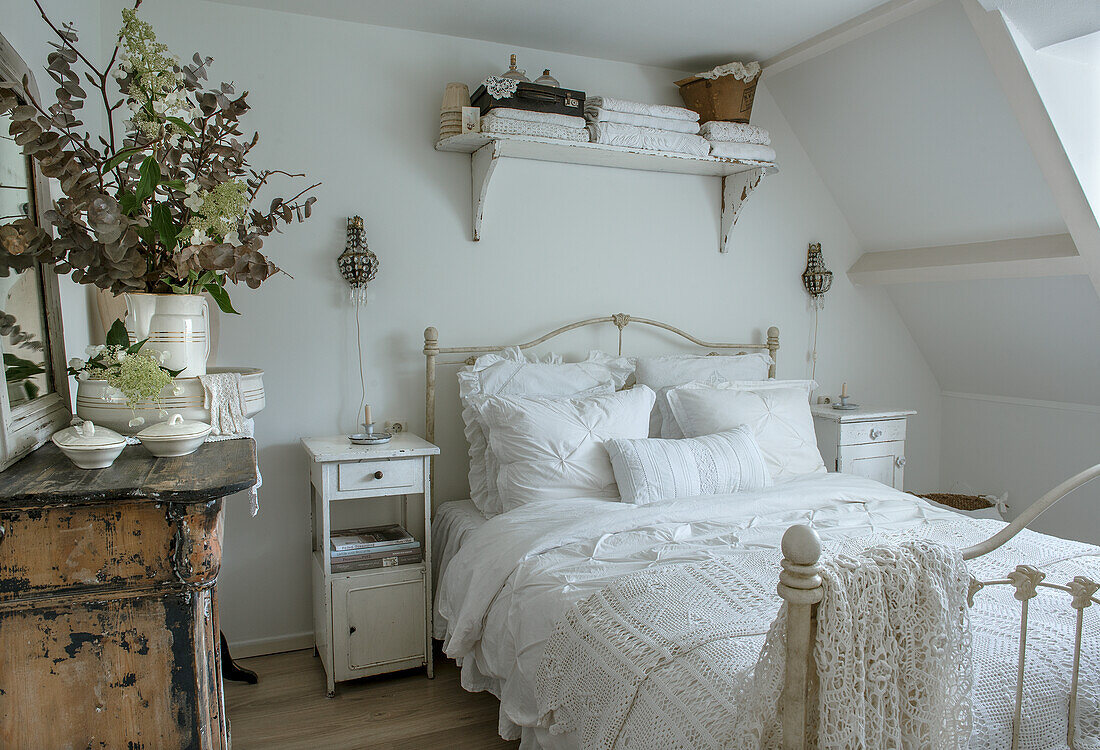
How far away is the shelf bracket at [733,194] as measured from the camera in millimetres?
3279

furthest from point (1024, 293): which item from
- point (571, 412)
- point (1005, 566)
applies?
point (571, 412)

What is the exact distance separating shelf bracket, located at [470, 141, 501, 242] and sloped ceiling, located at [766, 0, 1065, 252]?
1510mm

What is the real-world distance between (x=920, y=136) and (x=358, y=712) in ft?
10.2

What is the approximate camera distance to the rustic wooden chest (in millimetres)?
910

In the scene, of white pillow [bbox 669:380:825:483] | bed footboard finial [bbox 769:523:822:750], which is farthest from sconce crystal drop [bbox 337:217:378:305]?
bed footboard finial [bbox 769:523:822:750]

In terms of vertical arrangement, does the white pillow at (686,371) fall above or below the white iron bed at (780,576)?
above

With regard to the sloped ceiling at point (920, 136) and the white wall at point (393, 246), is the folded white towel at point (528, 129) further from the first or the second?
the sloped ceiling at point (920, 136)

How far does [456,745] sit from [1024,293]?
2.97m

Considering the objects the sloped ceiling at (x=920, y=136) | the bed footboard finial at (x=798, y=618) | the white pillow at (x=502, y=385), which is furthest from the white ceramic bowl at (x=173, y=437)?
the sloped ceiling at (x=920, y=136)

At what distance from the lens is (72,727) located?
94cm

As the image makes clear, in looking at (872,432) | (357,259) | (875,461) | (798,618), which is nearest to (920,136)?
(872,432)

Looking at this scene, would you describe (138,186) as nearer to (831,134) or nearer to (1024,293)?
(831,134)

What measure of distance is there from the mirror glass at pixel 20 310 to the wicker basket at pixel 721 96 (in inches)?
102

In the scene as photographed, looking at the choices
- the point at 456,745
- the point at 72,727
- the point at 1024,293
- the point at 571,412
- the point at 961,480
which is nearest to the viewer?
the point at 72,727
